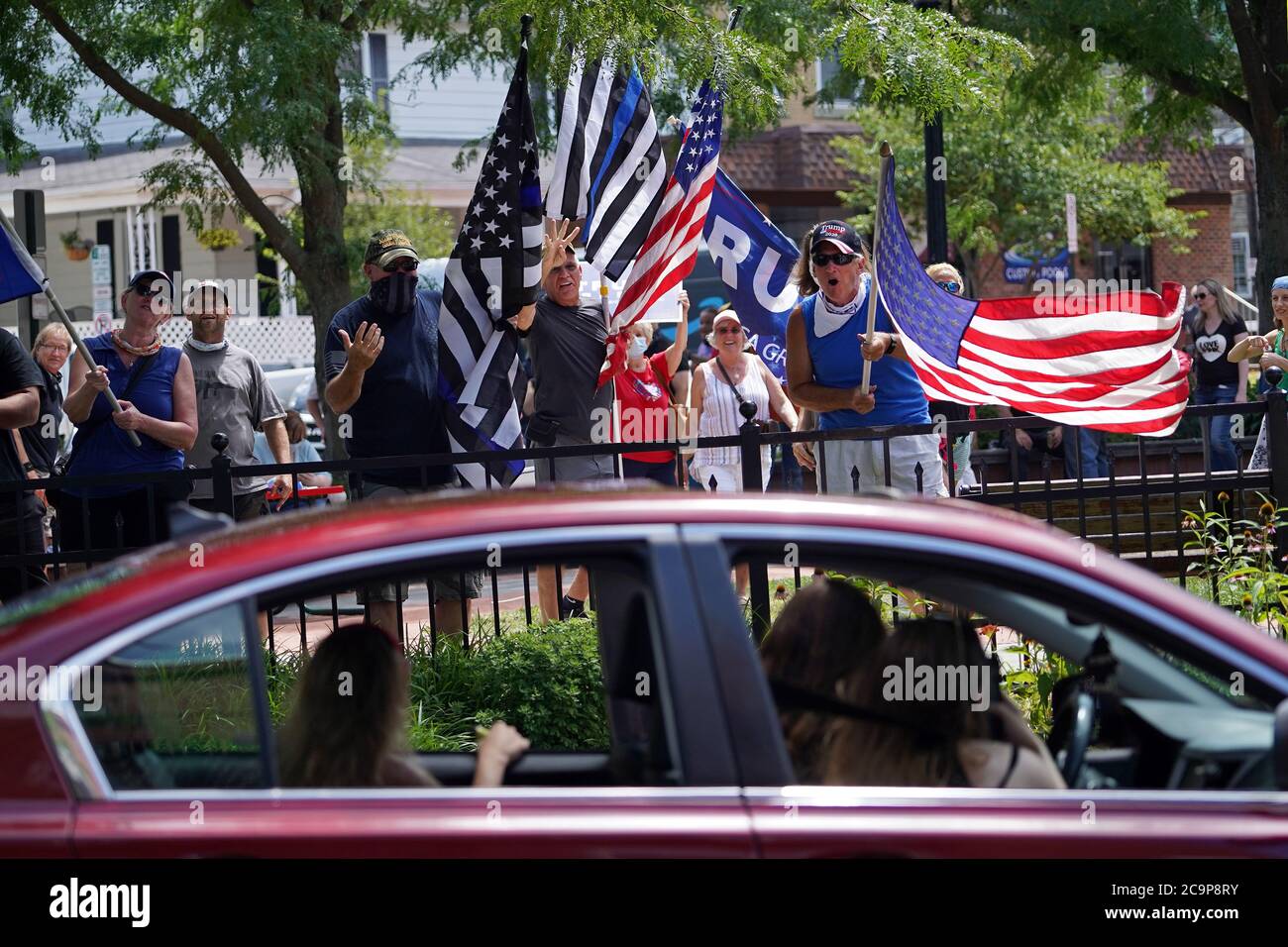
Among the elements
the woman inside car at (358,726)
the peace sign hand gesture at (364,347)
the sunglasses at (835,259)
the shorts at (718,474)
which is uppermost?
the sunglasses at (835,259)

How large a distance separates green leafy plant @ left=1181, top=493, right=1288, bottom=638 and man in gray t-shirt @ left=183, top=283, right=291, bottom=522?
4.49 m

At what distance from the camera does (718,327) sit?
423 inches

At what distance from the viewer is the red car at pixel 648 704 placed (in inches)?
108

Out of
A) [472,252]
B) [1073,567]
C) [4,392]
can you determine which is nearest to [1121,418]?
[472,252]

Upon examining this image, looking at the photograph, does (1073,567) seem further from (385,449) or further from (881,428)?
(385,449)

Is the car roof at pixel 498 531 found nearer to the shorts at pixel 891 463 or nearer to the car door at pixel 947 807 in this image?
the car door at pixel 947 807

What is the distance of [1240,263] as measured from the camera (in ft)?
140

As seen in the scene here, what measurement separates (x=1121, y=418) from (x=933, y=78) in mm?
1881

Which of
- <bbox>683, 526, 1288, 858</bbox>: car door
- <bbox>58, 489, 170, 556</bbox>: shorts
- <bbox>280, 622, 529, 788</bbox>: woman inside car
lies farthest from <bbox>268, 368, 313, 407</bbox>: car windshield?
<bbox>683, 526, 1288, 858</bbox>: car door

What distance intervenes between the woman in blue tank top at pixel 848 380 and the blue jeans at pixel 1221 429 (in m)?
4.82

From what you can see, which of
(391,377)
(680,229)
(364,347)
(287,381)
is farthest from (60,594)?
(287,381)

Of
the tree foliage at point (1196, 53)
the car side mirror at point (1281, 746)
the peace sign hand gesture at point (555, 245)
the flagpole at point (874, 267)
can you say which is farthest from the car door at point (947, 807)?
the tree foliage at point (1196, 53)

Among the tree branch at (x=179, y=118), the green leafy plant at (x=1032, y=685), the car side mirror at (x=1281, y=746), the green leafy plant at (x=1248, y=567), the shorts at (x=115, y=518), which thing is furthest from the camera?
the tree branch at (x=179, y=118)

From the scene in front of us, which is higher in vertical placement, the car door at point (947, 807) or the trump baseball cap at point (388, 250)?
the trump baseball cap at point (388, 250)
